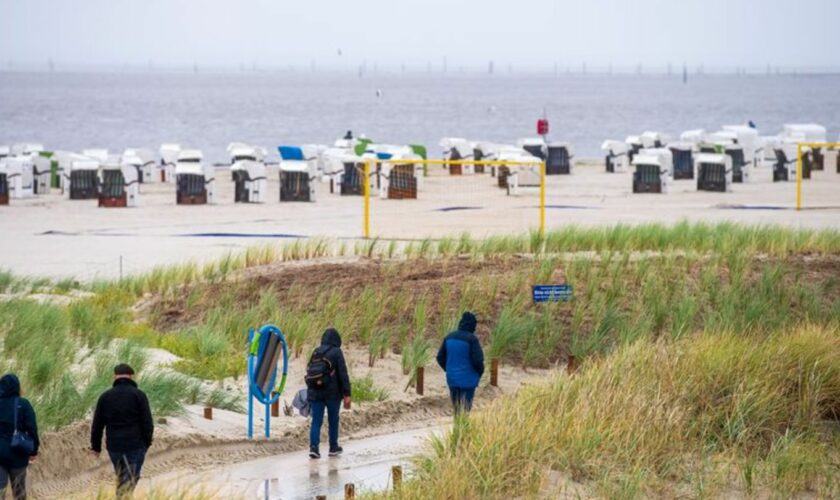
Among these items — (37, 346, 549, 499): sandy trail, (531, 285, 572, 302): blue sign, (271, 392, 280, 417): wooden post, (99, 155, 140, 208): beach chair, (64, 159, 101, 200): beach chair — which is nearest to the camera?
(37, 346, 549, 499): sandy trail

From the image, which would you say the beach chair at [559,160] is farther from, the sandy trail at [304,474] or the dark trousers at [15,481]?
the dark trousers at [15,481]

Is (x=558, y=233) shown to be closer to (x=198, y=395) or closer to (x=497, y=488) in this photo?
(x=198, y=395)

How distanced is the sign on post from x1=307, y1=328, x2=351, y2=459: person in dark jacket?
17.3ft

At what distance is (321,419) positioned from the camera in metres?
13.4

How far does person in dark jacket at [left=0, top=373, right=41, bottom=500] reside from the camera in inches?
434

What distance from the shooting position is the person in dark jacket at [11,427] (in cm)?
1102

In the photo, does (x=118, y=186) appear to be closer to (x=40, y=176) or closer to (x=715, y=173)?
(x=40, y=176)

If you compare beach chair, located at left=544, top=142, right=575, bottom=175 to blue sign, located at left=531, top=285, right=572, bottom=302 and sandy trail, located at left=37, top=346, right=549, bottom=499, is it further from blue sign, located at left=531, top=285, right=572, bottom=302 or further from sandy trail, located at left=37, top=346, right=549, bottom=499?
sandy trail, located at left=37, top=346, right=549, bottom=499

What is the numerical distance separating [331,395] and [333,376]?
0.50ft

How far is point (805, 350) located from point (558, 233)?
8213 mm

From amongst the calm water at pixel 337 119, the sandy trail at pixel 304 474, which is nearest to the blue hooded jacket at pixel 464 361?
the sandy trail at pixel 304 474

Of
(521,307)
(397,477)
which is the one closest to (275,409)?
(397,477)

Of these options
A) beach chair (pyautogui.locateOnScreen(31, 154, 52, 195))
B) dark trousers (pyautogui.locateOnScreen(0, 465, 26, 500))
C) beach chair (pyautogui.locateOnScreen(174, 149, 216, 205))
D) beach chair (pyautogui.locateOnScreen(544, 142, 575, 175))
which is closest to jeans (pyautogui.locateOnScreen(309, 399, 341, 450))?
dark trousers (pyautogui.locateOnScreen(0, 465, 26, 500))

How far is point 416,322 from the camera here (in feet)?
59.3
